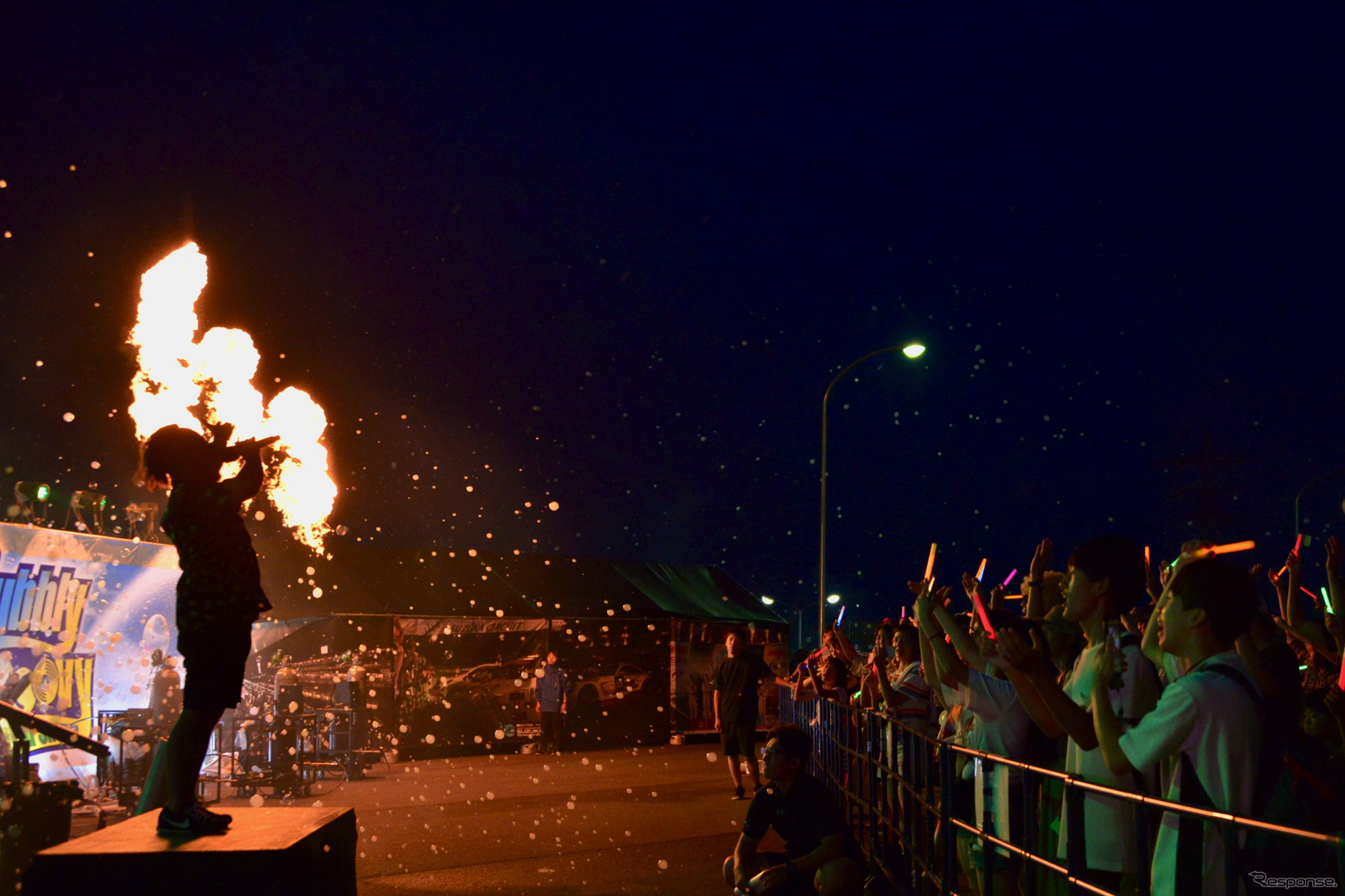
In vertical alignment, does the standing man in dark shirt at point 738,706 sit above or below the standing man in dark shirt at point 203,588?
below

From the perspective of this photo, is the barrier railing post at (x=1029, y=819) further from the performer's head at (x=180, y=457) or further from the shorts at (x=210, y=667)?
the performer's head at (x=180, y=457)

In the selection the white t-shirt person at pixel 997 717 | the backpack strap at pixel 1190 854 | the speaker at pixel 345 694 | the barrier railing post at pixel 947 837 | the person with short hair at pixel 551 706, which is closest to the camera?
the backpack strap at pixel 1190 854

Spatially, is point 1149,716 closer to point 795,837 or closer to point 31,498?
point 795,837

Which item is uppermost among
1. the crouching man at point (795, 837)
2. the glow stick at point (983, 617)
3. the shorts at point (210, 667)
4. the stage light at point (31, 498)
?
the stage light at point (31, 498)

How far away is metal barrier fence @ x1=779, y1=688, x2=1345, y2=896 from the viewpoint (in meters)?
2.53

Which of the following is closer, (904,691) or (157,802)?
(157,802)

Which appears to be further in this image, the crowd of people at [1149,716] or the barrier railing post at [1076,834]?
the barrier railing post at [1076,834]

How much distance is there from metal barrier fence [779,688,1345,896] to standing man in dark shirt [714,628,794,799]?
4.50m

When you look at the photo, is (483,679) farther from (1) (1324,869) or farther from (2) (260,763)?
(1) (1324,869)

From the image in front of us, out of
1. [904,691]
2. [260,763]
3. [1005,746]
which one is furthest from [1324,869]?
[260,763]

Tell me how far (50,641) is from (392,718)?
307 inches

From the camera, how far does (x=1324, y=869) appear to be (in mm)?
2305

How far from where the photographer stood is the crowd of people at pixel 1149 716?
10.6 feet

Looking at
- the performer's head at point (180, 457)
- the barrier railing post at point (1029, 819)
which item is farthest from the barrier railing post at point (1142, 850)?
the performer's head at point (180, 457)
